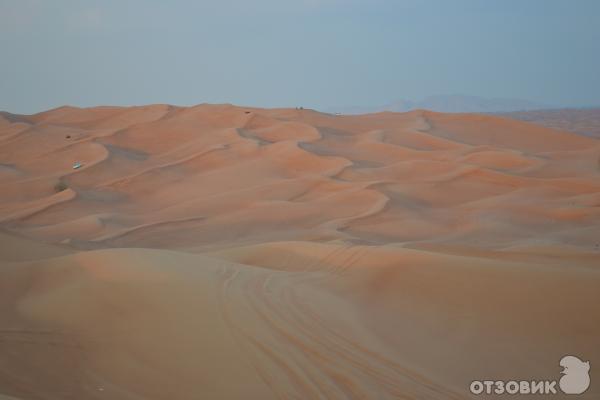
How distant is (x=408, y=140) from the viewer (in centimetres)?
2234

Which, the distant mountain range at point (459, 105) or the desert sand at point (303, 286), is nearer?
the desert sand at point (303, 286)

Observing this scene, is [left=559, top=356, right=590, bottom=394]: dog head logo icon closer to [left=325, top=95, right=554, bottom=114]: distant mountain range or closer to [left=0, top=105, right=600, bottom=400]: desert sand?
[left=0, top=105, right=600, bottom=400]: desert sand

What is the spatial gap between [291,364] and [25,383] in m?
1.90

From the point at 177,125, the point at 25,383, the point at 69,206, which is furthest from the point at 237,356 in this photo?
the point at 177,125

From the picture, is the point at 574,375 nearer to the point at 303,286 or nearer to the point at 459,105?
the point at 303,286

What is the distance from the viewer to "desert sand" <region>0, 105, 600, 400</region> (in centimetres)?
423

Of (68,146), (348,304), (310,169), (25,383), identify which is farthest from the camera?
(68,146)

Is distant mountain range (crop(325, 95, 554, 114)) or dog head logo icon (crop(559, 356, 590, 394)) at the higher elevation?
distant mountain range (crop(325, 95, 554, 114))

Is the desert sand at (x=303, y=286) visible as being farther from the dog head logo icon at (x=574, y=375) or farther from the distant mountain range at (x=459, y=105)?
the distant mountain range at (x=459, y=105)

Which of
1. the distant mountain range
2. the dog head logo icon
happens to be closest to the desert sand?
the dog head logo icon

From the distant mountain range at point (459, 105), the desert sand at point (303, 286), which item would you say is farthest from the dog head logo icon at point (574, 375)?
the distant mountain range at point (459, 105)

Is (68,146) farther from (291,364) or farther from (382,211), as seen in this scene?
(291,364)

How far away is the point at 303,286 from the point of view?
6160mm

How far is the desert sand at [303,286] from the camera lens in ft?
13.9
